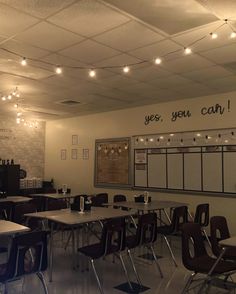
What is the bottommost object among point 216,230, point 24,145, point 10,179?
point 216,230

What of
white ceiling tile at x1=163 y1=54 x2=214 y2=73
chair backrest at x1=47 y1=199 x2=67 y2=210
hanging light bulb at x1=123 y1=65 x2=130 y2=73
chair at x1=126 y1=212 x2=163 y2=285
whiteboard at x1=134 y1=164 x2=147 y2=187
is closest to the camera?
chair at x1=126 y1=212 x2=163 y2=285

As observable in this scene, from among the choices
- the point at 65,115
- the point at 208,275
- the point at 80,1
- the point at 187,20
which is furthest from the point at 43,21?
the point at 65,115

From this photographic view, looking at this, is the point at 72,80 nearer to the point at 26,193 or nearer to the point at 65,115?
the point at 65,115

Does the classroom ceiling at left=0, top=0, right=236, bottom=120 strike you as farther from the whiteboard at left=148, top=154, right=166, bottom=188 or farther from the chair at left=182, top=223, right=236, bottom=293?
the chair at left=182, top=223, right=236, bottom=293

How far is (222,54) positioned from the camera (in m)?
4.01

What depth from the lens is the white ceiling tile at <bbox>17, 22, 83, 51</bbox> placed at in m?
3.31

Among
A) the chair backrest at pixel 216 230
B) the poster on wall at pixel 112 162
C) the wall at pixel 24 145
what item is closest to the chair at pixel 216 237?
the chair backrest at pixel 216 230

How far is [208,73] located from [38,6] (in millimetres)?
2850

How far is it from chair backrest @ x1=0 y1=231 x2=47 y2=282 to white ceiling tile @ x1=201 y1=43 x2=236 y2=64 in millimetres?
2791

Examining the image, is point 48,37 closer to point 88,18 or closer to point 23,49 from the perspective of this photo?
point 23,49

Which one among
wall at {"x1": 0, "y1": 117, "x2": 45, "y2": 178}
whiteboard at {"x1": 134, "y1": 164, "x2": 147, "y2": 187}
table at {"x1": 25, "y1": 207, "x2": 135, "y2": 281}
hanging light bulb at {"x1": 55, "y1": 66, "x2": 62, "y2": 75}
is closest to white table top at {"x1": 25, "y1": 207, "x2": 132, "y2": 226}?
table at {"x1": 25, "y1": 207, "x2": 135, "y2": 281}

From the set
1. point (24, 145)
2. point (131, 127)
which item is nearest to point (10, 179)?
point (24, 145)

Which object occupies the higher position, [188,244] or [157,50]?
[157,50]

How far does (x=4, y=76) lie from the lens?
5.02 m
